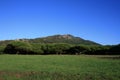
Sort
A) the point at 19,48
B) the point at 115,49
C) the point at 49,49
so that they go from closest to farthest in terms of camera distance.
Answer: the point at 115,49
the point at 19,48
the point at 49,49

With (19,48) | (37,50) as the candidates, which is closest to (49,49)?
(37,50)

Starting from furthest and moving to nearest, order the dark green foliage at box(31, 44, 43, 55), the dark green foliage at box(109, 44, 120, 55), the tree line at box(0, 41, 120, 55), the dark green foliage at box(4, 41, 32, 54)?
the dark green foliage at box(31, 44, 43, 55) → the dark green foliage at box(4, 41, 32, 54) → the tree line at box(0, 41, 120, 55) → the dark green foliage at box(109, 44, 120, 55)

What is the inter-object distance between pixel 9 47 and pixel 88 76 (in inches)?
3143

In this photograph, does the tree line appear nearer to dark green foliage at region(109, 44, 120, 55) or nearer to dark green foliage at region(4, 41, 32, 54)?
dark green foliage at region(4, 41, 32, 54)

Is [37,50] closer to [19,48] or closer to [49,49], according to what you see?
[49,49]

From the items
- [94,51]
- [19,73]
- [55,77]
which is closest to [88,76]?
[55,77]

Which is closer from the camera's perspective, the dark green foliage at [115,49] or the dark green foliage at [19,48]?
the dark green foliage at [115,49]

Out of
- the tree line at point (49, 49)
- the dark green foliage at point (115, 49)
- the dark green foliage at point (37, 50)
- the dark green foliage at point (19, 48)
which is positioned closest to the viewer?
the dark green foliage at point (115, 49)

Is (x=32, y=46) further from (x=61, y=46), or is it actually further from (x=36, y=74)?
(x=36, y=74)

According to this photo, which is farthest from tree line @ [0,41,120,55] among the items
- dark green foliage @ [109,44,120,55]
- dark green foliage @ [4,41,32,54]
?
dark green foliage @ [109,44,120,55]

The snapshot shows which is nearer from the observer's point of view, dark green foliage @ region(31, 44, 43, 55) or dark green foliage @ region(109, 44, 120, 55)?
dark green foliage @ region(109, 44, 120, 55)

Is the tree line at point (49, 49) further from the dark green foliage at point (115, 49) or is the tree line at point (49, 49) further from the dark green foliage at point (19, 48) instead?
the dark green foliage at point (115, 49)

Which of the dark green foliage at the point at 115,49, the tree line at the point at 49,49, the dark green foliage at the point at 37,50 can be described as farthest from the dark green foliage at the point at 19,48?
the dark green foliage at the point at 115,49

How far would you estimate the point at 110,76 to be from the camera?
23453 millimetres
